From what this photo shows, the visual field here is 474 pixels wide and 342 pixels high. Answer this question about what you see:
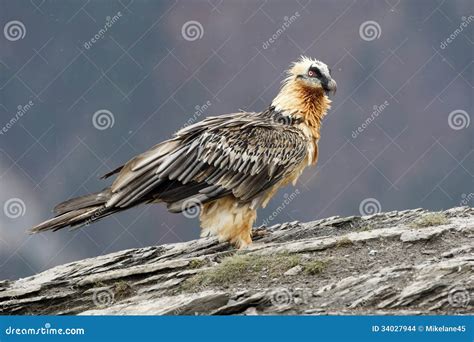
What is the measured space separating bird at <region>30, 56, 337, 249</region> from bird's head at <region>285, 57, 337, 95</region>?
2 cm

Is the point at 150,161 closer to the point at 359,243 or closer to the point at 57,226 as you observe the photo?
the point at 57,226

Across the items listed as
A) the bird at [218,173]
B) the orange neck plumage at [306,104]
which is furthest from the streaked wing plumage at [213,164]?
the orange neck plumage at [306,104]

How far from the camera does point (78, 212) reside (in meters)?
17.4

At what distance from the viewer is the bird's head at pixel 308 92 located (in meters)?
18.2

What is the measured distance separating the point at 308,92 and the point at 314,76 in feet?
1.14

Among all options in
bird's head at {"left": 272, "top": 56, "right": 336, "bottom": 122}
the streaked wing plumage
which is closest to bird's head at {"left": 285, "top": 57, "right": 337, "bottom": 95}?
bird's head at {"left": 272, "top": 56, "right": 336, "bottom": 122}

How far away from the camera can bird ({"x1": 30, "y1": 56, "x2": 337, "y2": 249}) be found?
1727cm

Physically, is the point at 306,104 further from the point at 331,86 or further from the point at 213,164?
the point at 213,164

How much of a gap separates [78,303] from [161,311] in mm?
2687

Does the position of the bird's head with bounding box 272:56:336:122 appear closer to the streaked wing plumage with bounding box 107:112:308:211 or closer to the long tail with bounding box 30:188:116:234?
the streaked wing plumage with bounding box 107:112:308:211

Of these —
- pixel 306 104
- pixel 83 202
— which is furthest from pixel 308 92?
pixel 83 202

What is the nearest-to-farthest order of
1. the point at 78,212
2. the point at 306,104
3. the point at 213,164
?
the point at 78,212 → the point at 213,164 → the point at 306,104

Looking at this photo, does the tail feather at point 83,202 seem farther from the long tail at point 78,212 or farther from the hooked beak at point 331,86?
the hooked beak at point 331,86

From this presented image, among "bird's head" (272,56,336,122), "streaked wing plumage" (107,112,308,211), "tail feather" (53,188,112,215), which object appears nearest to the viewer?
"streaked wing plumage" (107,112,308,211)
